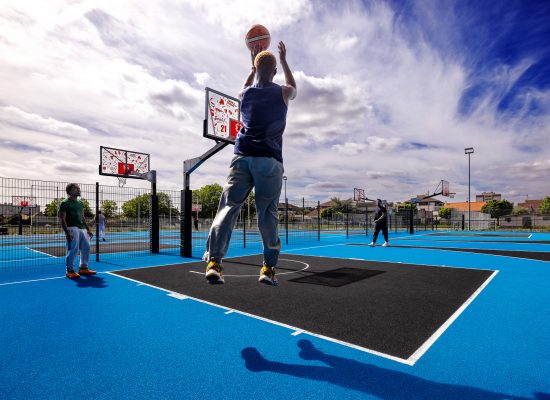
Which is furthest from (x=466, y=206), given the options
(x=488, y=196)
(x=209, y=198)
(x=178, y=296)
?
(x=178, y=296)

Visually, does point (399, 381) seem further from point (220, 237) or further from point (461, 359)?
point (220, 237)

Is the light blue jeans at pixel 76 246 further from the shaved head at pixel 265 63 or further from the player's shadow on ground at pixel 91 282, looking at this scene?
the shaved head at pixel 265 63

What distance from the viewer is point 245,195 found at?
2859 millimetres

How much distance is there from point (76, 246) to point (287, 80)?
6.73 metres

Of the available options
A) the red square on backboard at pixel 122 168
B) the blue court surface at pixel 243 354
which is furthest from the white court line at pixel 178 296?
the red square on backboard at pixel 122 168

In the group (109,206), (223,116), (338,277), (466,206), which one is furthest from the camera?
(466,206)

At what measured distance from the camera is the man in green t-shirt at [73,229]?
23.5 feet

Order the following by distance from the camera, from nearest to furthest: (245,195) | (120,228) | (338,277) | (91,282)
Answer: (245,195)
(91,282)
(338,277)
(120,228)

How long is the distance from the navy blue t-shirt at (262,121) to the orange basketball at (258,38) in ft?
1.92

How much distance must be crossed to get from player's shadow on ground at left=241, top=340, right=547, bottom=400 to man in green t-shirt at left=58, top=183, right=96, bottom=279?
5955 millimetres

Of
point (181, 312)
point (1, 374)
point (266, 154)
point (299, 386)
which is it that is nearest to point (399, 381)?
point (299, 386)

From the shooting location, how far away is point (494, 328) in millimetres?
3791

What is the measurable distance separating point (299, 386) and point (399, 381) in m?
0.82

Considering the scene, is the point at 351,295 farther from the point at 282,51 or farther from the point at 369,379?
the point at 282,51
